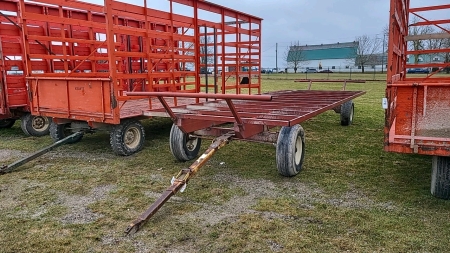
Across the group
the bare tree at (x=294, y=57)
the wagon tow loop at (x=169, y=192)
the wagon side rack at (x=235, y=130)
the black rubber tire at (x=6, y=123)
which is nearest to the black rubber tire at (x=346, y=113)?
the wagon side rack at (x=235, y=130)

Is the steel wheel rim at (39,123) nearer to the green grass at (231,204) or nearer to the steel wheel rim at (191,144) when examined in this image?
the green grass at (231,204)

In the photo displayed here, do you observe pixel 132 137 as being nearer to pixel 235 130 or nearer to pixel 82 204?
pixel 82 204

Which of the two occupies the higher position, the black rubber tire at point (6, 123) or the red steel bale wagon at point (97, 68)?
the red steel bale wagon at point (97, 68)

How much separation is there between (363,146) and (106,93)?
15.8 ft

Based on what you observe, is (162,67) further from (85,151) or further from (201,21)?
(85,151)

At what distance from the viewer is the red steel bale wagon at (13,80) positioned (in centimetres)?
787

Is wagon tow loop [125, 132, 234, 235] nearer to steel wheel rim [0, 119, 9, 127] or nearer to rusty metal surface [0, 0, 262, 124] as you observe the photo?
rusty metal surface [0, 0, 262, 124]

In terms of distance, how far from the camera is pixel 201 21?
30.5 feet

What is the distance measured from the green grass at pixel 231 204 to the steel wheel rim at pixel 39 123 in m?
1.91

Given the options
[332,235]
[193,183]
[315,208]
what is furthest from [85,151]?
[332,235]

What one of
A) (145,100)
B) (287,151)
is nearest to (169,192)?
(287,151)

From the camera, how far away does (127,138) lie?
6.43m

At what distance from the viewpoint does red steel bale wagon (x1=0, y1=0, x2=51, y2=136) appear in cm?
787

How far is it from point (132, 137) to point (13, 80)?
12.1 feet
